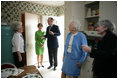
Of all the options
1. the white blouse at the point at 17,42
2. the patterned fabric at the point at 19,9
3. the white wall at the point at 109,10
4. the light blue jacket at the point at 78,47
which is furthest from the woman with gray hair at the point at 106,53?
the patterned fabric at the point at 19,9

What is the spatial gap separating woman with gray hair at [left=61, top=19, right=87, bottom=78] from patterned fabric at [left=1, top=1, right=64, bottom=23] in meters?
1.85

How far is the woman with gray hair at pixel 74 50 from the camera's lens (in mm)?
1383


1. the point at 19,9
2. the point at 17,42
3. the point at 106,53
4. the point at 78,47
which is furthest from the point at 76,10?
the point at 19,9

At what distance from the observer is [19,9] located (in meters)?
2.80

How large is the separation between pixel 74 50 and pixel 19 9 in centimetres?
204

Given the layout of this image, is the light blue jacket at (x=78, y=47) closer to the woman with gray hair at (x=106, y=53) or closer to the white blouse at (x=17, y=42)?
the woman with gray hair at (x=106, y=53)

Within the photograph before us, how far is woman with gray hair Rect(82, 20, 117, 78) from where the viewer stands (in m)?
0.89

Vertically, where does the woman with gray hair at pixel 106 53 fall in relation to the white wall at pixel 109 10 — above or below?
below

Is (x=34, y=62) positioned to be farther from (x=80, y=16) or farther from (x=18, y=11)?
(x=80, y=16)

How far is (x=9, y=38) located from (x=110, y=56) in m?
2.09

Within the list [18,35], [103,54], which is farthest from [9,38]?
[103,54]

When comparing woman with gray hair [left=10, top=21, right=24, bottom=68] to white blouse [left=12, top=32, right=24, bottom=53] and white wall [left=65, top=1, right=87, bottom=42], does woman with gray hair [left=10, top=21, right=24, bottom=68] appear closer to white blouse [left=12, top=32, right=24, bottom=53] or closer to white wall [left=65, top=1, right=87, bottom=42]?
white blouse [left=12, top=32, right=24, bottom=53]

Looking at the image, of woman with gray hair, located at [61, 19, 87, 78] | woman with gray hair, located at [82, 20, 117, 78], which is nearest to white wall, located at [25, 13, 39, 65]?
woman with gray hair, located at [61, 19, 87, 78]

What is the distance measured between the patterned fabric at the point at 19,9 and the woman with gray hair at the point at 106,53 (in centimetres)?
226
